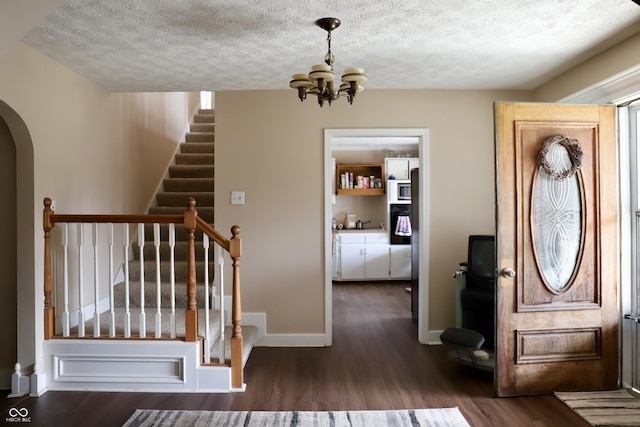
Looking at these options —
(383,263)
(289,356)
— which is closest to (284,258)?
(289,356)

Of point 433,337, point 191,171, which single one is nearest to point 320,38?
point 433,337

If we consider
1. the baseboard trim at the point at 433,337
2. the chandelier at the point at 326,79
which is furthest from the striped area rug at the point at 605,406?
the chandelier at the point at 326,79

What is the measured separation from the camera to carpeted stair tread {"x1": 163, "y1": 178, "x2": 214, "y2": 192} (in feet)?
17.1

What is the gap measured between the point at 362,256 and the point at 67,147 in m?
4.76

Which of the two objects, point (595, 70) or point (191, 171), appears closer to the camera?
point (595, 70)

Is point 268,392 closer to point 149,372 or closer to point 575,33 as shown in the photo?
point 149,372

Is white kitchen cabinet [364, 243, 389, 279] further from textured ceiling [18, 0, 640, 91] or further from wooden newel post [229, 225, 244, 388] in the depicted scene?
wooden newel post [229, 225, 244, 388]

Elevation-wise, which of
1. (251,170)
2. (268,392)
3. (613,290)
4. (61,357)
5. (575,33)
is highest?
(575,33)

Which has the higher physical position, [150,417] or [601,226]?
[601,226]

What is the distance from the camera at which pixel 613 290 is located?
2.93 metres

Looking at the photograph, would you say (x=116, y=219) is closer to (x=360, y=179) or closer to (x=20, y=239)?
(x=20, y=239)

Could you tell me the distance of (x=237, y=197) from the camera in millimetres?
3955

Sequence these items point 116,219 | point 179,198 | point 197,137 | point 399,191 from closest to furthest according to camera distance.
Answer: point 116,219
point 179,198
point 197,137
point 399,191

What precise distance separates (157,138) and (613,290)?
490cm
